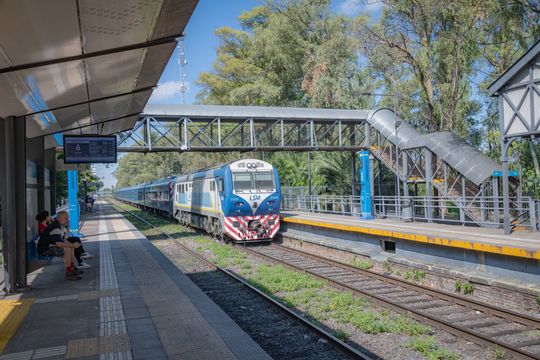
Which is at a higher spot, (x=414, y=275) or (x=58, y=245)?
(x=58, y=245)

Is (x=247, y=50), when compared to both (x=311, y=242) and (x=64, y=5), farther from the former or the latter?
(x=64, y=5)

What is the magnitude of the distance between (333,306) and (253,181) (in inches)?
375

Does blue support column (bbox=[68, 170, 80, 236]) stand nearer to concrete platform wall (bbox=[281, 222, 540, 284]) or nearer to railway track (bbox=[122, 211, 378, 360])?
railway track (bbox=[122, 211, 378, 360])

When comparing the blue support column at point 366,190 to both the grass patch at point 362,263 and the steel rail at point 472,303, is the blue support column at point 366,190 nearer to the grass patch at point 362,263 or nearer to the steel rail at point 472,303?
the grass patch at point 362,263

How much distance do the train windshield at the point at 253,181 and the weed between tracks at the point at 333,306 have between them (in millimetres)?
4153

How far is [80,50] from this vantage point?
564 cm

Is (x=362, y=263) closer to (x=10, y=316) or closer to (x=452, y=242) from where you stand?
(x=452, y=242)

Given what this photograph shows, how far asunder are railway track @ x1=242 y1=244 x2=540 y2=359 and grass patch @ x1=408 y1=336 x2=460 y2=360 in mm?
600

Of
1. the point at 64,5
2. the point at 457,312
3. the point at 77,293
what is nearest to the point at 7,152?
the point at 77,293

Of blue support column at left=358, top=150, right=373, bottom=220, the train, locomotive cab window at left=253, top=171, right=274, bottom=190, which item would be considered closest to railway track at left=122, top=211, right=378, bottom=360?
the train

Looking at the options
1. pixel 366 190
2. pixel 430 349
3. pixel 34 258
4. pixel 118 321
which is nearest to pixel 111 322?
pixel 118 321

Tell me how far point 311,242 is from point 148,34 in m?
12.0

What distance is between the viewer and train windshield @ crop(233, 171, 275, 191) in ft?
56.7

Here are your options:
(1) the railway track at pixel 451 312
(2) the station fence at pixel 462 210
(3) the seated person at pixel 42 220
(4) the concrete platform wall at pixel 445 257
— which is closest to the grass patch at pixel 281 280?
(1) the railway track at pixel 451 312
